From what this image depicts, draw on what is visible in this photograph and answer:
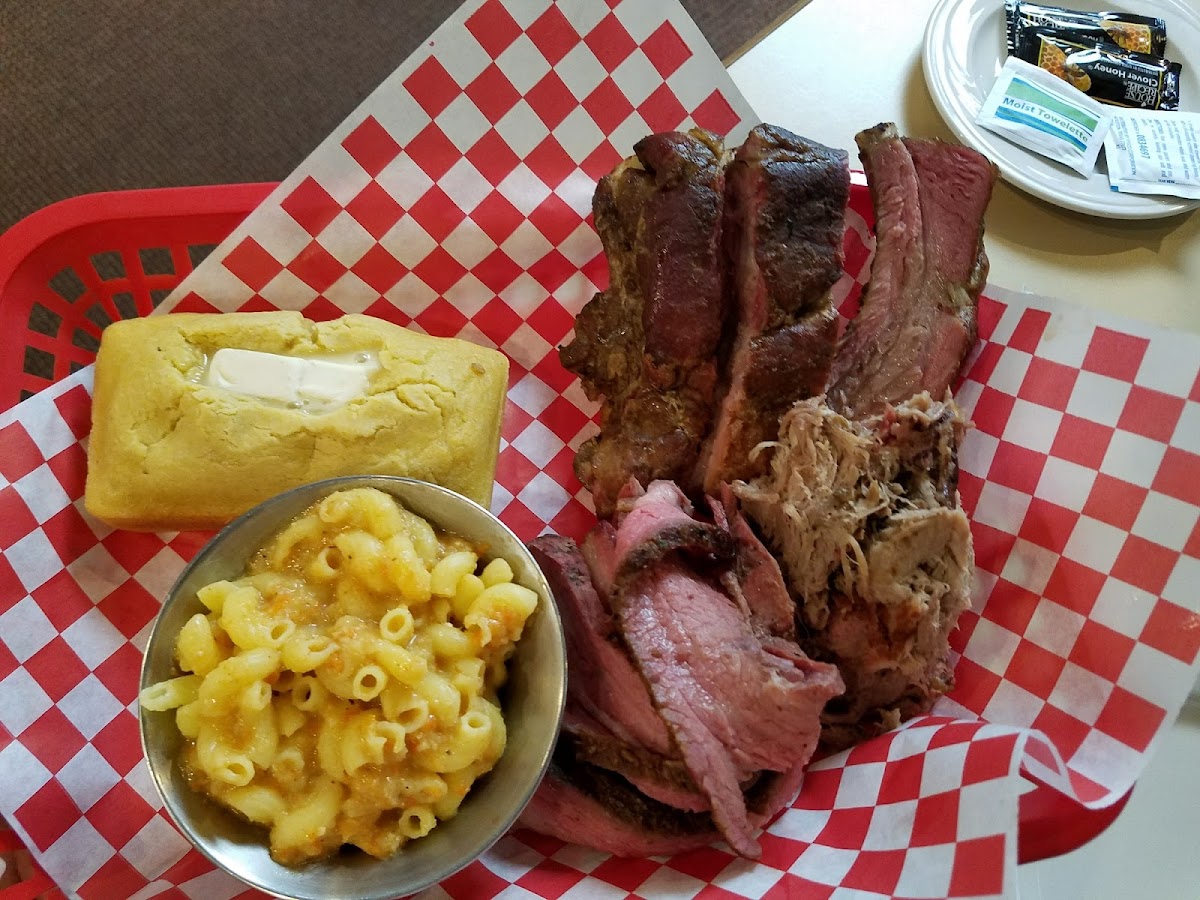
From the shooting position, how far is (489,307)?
204 centimetres

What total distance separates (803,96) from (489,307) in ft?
3.38

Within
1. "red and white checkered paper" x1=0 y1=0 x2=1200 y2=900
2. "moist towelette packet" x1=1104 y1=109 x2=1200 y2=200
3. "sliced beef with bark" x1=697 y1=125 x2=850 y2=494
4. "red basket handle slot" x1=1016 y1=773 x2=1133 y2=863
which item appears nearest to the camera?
"red basket handle slot" x1=1016 y1=773 x2=1133 y2=863

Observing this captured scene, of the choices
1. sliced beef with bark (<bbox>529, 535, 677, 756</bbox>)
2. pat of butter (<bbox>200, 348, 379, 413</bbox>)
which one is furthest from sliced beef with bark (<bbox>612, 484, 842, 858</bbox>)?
pat of butter (<bbox>200, 348, 379, 413</bbox>)

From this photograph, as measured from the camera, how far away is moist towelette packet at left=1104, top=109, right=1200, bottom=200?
7.10 ft

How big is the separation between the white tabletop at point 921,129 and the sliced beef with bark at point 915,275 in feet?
1.28

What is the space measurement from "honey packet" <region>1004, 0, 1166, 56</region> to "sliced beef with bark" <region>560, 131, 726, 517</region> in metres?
1.14

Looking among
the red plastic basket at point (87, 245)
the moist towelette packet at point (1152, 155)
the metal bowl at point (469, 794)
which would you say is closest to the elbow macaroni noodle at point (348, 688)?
the metal bowl at point (469, 794)

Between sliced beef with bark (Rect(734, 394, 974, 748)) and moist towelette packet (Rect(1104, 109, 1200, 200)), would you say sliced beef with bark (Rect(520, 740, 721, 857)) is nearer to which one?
sliced beef with bark (Rect(734, 394, 974, 748))

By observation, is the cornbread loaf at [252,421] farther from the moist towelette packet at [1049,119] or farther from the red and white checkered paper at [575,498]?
the moist towelette packet at [1049,119]

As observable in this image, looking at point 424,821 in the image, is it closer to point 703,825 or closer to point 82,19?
point 703,825

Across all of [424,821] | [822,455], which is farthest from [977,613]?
[424,821]

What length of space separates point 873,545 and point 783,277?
1.71ft

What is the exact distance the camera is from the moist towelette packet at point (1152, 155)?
85.2 inches

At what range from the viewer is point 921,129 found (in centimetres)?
231
